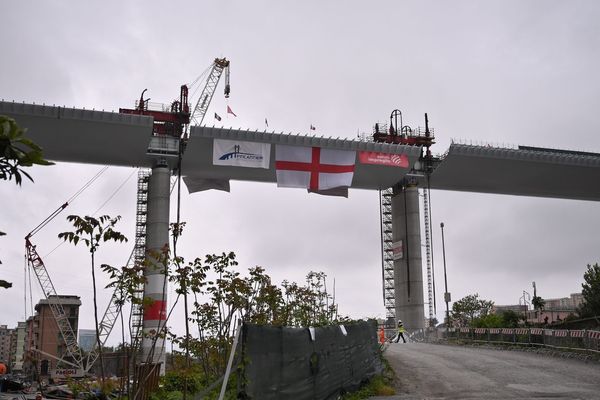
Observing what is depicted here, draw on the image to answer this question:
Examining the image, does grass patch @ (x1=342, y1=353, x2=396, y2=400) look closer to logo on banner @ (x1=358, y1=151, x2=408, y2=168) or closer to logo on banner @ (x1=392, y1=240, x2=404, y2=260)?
logo on banner @ (x1=358, y1=151, x2=408, y2=168)

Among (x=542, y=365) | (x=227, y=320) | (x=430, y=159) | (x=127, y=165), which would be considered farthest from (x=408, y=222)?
(x=227, y=320)

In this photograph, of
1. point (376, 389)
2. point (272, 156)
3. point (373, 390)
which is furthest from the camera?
point (272, 156)

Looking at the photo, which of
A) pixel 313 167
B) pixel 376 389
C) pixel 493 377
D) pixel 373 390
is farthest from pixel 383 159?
pixel 373 390

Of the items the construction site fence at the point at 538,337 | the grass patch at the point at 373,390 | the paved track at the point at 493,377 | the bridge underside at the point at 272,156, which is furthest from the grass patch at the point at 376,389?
the bridge underside at the point at 272,156

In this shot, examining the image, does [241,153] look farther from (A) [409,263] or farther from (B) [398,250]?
(A) [409,263]

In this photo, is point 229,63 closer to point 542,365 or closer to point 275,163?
point 275,163

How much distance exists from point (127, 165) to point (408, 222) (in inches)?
1338

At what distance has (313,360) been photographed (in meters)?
12.1

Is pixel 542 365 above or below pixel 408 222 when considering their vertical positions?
below

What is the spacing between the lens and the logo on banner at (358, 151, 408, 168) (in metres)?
67.2

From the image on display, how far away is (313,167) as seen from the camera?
63.8m

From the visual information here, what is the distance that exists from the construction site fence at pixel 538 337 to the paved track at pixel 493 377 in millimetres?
1197

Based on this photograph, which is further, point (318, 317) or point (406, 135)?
point (406, 135)

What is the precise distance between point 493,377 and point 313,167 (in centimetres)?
4453
